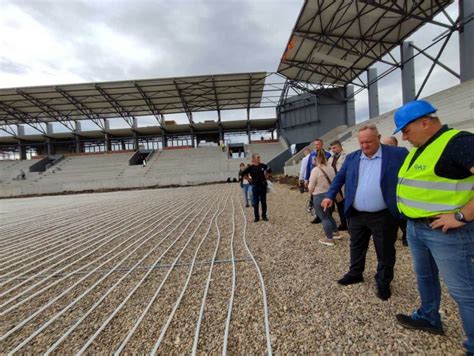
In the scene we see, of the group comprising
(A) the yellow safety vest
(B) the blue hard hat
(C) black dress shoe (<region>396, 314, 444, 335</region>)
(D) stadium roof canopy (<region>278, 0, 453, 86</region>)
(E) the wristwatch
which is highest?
(D) stadium roof canopy (<region>278, 0, 453, 86</region>)

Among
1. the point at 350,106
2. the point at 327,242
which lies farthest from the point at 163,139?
the point at 327,242

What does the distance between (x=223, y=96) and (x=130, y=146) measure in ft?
57.8

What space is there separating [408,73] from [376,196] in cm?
1631

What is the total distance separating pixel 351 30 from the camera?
1303 cm

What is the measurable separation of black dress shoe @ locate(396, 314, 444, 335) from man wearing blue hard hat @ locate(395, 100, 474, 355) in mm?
290

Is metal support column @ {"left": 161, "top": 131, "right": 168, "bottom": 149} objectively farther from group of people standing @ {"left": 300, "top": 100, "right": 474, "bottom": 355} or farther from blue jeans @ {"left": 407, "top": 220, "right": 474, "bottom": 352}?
blue jeans @ {"left": 407, "top": 220, "right": 474, "bottom": 352}

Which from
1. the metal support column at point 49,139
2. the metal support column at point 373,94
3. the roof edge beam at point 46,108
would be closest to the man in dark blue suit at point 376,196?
the metal support column at point 373,94

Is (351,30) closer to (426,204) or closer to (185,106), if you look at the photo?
(426,204)

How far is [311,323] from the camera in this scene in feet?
6.31

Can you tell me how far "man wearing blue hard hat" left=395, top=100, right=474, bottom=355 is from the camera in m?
1.21

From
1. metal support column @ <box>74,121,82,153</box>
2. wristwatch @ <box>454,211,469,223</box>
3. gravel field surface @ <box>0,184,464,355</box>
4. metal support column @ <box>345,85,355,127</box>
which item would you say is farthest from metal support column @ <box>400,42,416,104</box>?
metal support column @ <box>74,121,82,153</box>

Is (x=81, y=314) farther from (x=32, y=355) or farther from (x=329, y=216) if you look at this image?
(x=329, y=216)

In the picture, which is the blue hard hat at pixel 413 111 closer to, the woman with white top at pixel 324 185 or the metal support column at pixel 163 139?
the woman with white top at pixel 324 185

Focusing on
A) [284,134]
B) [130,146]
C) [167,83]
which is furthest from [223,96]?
[130,146]
